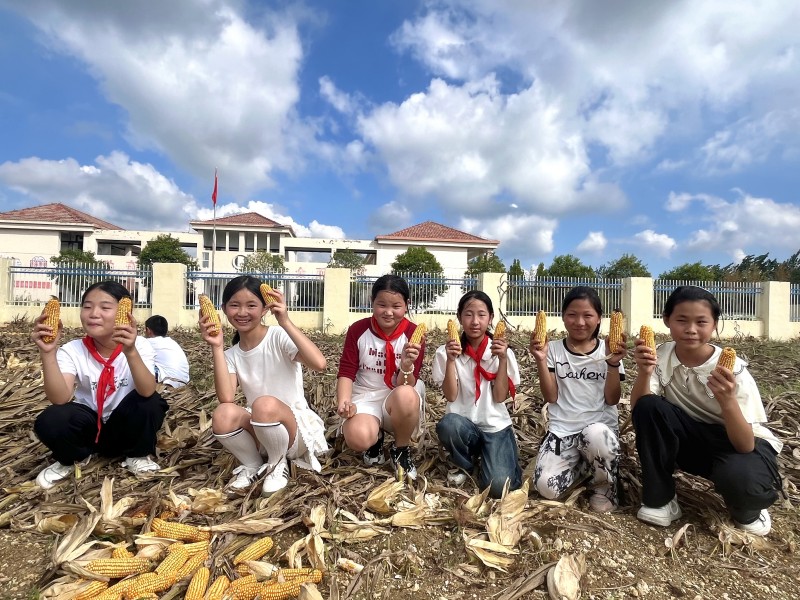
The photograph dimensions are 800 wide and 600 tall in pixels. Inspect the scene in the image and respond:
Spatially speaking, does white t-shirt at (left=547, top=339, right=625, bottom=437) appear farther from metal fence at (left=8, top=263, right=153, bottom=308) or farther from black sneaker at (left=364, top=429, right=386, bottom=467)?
metal fence at (left=8, top=263, right=153, bottom=308)

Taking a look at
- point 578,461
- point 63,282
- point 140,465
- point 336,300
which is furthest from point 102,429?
point 63,282

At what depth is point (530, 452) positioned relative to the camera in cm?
362

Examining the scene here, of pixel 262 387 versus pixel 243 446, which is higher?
pixel 262 387

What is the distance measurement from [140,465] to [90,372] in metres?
0.74

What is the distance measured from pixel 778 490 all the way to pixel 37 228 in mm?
47318

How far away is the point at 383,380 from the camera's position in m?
3.29

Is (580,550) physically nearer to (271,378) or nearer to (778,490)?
(778,490)

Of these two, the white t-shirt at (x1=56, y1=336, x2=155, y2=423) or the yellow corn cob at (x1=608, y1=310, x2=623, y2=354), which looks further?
the white t-shirt at (x1=56, y1=336, x2=155, y2=423)

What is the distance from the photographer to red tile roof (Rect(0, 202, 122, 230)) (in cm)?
3662

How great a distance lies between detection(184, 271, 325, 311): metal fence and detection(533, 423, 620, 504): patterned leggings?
34.6 feet

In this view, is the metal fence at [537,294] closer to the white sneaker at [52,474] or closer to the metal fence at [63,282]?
the metal fence at [63,282]

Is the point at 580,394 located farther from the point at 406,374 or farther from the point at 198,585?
the point at 198,585

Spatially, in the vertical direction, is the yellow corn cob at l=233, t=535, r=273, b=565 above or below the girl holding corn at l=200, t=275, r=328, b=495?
below

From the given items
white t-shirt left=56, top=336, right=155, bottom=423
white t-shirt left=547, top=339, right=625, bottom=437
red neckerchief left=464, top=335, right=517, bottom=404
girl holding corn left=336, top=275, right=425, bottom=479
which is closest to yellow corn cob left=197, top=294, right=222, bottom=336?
white t-shirt left=56, top=336, right=155, bottom=423
